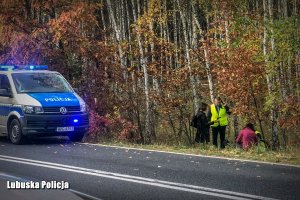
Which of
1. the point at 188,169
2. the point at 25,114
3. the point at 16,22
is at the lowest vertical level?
the point at 188,169

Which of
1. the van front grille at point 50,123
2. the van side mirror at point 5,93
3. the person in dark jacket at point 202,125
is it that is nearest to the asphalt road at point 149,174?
the van front grille at point 50,123

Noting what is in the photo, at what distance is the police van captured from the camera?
44.2ft

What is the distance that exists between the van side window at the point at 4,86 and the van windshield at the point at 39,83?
0.26 meters

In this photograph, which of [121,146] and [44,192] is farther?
[121,146]

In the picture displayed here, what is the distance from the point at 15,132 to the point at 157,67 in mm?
6247

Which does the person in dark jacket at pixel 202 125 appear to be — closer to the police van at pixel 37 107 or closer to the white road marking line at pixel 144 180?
the police van at pixel 37 107

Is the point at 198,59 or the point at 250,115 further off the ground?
the point at 198,59

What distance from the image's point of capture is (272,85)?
15.1m

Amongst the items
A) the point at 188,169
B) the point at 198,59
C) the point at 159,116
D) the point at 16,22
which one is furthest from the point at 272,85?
the point at 16,22

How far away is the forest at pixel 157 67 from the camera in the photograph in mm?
15016

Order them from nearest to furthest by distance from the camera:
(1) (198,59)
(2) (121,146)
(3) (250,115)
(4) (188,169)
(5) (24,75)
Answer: (4) (188,169)
(2) (121,146)
(5) (24,75)
(3) (250,115)
(1) (198,59)

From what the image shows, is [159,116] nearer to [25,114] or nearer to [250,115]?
[250,115]

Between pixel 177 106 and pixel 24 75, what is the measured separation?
573cm

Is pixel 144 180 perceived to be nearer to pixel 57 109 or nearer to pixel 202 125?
pixel 57 109
